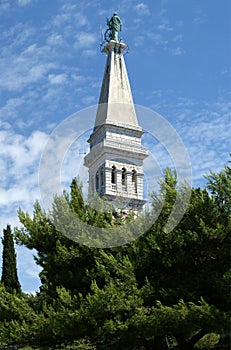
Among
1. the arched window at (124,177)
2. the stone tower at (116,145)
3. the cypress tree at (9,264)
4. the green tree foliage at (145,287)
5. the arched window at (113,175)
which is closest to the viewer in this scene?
the green tree foliage at (145,287)

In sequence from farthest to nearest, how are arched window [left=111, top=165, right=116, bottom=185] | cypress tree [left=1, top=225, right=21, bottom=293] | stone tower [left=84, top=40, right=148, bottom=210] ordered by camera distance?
1. arched window [left=111, top=165, right=116, bottom=185]
2. stone tower [left=84, top=40, right=148, bottom=210]
3. cypress tree [left=1, top=225, right=21, bottom=293]

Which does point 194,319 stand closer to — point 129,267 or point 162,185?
point 129,267

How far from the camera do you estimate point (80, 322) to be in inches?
525

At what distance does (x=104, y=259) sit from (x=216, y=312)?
3912 mm

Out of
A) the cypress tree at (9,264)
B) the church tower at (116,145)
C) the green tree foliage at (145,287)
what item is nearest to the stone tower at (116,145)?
the church tower at (116,145)

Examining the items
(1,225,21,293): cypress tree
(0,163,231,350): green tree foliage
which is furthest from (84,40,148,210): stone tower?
(0,163,231,350): green tree foliage

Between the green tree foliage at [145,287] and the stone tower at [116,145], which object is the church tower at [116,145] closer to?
the stone tower at [116,145]

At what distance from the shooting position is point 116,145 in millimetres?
33750

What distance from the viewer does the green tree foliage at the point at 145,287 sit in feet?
42.8

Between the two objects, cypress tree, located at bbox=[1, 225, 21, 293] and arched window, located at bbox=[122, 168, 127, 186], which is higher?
arched window, located at bbox=[122, 168, 127, 186]

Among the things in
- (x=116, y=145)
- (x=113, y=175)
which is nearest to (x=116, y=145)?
(x=116, y=145)

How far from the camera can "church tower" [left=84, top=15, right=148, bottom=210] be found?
33.1 metres

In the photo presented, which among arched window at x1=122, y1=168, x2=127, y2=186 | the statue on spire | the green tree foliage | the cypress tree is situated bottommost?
the green tree foliage

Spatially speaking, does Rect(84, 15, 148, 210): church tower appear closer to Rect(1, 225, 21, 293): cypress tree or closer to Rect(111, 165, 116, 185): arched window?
Rect(111, 165, 116, 185): arched window
